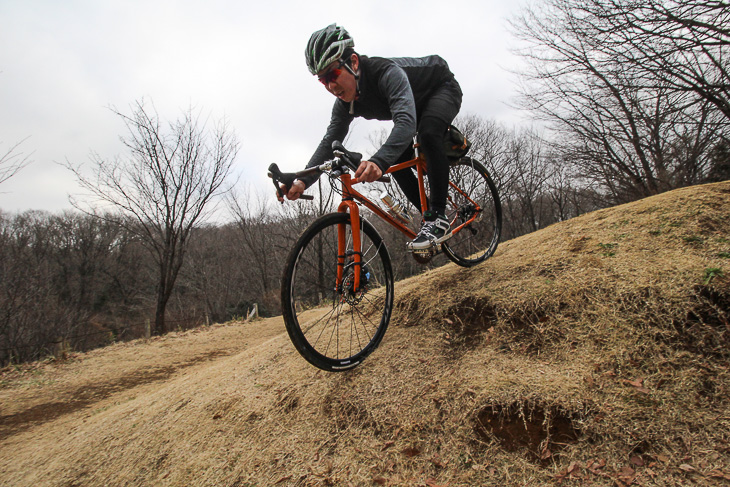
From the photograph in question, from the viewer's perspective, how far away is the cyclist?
2402 mm

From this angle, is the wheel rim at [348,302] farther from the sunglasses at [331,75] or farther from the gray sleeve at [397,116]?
the sunglasses at [331,75]

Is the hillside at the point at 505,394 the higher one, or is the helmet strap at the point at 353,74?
the helmet strap at the point at 353,74

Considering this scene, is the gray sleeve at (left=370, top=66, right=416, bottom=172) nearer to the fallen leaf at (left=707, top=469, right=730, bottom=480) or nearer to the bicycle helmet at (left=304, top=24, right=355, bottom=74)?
the bicycle helmet at (left=304, top=24, right=355, bottom=74)

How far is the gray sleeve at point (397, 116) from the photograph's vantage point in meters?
2.24

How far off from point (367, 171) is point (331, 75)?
0.93 meters

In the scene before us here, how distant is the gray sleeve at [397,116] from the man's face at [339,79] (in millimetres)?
210

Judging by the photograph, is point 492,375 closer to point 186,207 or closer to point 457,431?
point 457,431

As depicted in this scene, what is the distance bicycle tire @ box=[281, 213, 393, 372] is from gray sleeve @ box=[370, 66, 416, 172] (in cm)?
54

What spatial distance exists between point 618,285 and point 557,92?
47.9ft

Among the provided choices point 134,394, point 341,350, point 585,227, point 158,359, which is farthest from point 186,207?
point 585,227

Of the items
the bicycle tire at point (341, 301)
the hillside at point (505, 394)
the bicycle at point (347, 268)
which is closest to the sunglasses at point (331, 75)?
the bicycle at point (347, 268)

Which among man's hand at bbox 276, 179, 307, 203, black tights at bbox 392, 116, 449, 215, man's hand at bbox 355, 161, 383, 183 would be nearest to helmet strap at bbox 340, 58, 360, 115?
black tights at bbox 392, 116, 449, 215

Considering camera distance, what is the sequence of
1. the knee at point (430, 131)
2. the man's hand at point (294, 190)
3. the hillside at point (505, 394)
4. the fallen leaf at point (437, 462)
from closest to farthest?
1. the hillside at point (505, 394)
2. the fallen leaf at point (437, 462)
3. the man's hand at point (294, 190)
4. the knee at point (430, 131)

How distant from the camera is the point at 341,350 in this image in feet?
9.36
